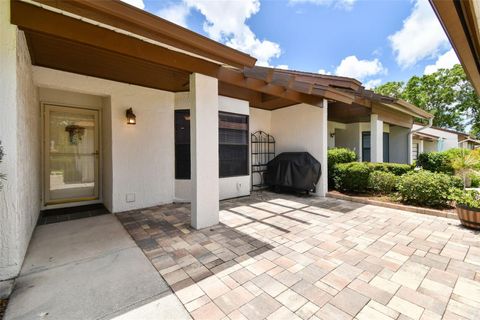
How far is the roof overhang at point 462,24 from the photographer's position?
1965mm

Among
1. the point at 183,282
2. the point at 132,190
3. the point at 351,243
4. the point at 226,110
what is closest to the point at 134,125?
the point at 132,190

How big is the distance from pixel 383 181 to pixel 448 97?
24343 mm

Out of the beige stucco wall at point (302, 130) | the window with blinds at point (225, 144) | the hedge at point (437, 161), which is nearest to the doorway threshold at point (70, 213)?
the window with blinds at point (225, 144)

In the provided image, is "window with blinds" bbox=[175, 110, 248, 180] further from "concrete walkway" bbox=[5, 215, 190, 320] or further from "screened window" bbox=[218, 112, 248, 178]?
"concrete walkway" bbox=[5, 215, 190, 320]

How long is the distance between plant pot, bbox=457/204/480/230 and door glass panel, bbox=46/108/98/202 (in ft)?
26.0

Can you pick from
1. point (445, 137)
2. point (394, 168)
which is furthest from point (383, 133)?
point (445, 137)

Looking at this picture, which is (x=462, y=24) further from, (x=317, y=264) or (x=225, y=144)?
(x=225, y=144)

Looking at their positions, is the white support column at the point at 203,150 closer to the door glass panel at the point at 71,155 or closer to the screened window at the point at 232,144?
the screened window at the point at 232,144

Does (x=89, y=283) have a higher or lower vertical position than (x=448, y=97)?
lower

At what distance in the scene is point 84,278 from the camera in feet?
7.25

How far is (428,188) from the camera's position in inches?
177

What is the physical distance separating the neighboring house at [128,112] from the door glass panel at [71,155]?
0.07 ft

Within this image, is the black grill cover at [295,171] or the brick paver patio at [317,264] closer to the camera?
the brick paver patio at [317,264]

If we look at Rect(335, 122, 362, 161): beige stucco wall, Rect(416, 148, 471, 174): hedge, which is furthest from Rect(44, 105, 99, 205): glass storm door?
Rect(416, 148, 471, 174): hedge
